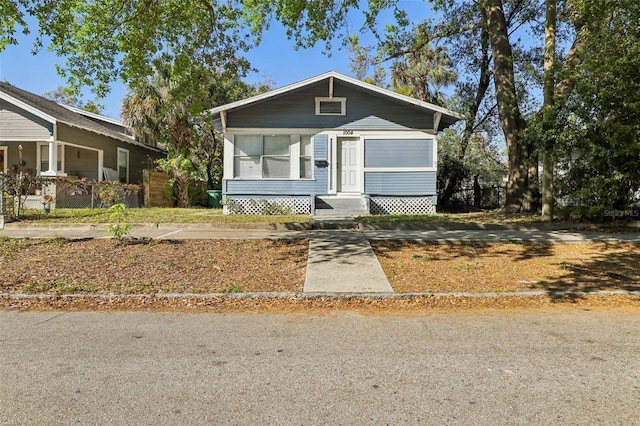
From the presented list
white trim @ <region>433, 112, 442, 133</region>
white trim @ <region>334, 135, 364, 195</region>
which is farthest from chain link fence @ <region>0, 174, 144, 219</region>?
white trim @ <region>433, 112, 442, 133</region>

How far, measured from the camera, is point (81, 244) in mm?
8266

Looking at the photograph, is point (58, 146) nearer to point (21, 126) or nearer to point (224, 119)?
point (21, 126)

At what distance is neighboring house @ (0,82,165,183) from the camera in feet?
55.1

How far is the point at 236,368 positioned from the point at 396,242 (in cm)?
609

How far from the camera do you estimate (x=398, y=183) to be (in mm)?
15648

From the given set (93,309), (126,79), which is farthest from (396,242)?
(126,79)

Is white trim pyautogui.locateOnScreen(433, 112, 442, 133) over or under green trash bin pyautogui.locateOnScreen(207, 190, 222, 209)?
over

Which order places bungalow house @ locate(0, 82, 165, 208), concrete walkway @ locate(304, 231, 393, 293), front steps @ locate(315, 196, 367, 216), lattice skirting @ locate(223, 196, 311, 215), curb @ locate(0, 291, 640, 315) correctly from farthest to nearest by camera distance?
bungalow house @ locate(0, 82, 165, 208), lattice skirting @ locate(223, 196, 311, 215), front steps @ locate(315, 196, 367, 216), concrete walkway @ locate(304, 231, 393, 293), curb @ locate(0, 291, 640, 315)

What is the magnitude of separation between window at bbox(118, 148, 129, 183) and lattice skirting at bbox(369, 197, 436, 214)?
14191 mm

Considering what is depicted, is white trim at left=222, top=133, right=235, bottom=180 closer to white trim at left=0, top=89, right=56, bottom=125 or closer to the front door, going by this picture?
white trim at left=0, top=89, right=56, bottom=125

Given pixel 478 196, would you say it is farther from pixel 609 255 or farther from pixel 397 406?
pixel 397 406

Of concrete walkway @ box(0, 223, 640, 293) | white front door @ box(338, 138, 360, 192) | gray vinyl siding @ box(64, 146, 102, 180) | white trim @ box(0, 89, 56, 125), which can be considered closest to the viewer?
concrete walkway @ box(0, 223, 640, 293)

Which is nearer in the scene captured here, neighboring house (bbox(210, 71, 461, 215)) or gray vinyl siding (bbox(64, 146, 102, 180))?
neighboring house (bbox(210, 71, 461, 215))

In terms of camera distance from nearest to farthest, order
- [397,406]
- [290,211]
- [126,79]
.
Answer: [397,406] < [126,79] < [290,211]
